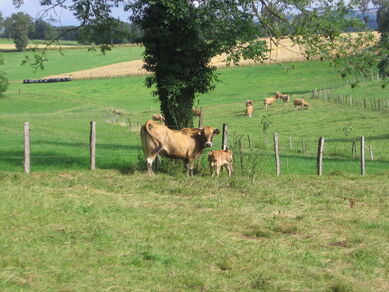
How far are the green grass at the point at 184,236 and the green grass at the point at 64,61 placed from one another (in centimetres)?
9756

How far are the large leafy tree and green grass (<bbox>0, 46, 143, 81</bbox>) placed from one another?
91779 mm

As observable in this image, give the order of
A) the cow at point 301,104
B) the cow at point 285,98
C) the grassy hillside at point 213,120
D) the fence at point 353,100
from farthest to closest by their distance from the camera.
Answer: the cow at point 285,98
the cow at point 301,104
the fence at point 353,100
the grassy hillside at point 213,120

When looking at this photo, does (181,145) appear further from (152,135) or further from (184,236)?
(184,236)

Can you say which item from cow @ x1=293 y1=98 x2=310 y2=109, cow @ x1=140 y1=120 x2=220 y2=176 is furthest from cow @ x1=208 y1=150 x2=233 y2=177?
cow @ x1=293 y1=98 x2=310 y2=109

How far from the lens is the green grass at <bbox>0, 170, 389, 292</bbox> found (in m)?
9.08

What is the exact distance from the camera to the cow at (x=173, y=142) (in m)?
18.5

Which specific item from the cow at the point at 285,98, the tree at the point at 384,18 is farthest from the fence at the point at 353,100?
the tree at the point at 384,18

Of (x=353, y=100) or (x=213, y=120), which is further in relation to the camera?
(x=353, y=100)

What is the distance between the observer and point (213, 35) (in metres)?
19.9

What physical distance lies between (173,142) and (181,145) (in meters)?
0.25

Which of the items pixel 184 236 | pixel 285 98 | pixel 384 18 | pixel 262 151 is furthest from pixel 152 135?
pixel 384 18

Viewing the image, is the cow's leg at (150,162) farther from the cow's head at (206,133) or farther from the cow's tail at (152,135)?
the cow's head at (206,133)

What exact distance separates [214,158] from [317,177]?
4.22 metres

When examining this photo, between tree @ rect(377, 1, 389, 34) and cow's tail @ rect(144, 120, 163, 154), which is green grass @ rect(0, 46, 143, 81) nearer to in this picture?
tree @ rect(377, 1, 389, 34)
